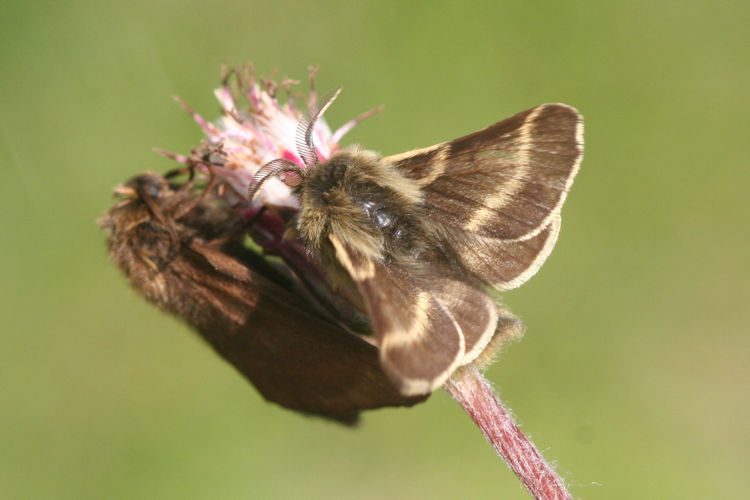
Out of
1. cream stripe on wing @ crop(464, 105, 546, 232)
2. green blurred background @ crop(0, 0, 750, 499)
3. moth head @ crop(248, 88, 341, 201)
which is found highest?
moth head @ crop(248, 88, 341, 201)

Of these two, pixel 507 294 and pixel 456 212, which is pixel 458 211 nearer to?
pixel 456 212

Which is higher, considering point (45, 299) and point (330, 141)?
point (330, 141)

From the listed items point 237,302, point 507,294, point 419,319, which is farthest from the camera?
point 507,294

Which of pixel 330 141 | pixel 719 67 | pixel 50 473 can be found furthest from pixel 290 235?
pixel 719 67

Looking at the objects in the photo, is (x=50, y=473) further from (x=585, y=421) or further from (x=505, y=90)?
(x=505, y=90)

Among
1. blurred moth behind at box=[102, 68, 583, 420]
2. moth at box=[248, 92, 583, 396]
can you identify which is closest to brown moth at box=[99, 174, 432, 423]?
blurred moth behind at box=[102, 68, 583, 420]

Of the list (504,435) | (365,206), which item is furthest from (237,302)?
(504,435)

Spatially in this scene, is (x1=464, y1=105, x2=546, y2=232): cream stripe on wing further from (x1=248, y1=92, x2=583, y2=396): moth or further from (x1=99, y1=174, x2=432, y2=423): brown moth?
(x1=99, y1=174, x2=432, y2=423): brown moth
